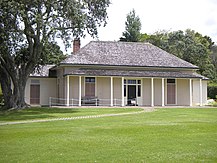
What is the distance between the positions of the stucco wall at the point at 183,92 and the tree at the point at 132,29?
29.3 m

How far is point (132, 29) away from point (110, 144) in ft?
179

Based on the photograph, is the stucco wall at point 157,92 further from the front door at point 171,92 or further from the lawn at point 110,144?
the lawn at point 110,144

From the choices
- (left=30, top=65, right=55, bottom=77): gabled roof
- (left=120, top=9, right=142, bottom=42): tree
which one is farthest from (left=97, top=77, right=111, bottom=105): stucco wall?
(left=120, top=9, right=142, bottom=42): tree

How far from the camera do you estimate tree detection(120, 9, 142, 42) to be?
6512 centimetres

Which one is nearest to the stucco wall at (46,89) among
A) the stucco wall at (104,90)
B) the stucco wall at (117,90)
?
the stucco wall at (104,90)

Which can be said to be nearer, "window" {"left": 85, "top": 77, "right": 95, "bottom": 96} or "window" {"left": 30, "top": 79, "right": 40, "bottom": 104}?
"window" {"left": 85, "top": 77, "right": 95, "bottom": 96}

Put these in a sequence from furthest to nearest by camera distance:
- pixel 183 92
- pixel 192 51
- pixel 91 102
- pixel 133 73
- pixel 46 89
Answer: pixel 192 51 < pixel 46 89 < pixel 183 92 < pixel 133 73 < pixel 91 102

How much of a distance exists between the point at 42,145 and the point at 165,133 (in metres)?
5.07

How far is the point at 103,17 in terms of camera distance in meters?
29.1

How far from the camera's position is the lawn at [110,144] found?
9883 mm

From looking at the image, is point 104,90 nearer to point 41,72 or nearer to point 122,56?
point 122,56

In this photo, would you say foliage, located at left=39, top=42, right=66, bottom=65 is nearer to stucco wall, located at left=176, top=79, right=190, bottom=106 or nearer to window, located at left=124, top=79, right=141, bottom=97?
window, located at left=124, top=79, right=141, bottom=97

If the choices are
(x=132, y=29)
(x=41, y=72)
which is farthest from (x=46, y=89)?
(x=132, y=29)

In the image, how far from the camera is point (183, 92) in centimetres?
3669
